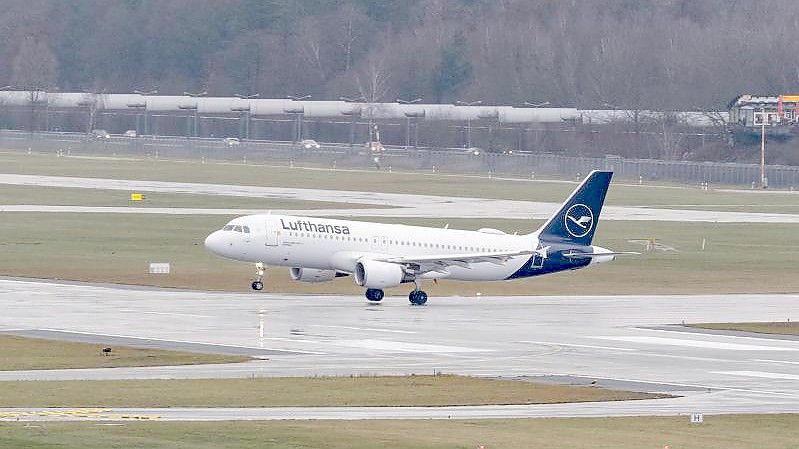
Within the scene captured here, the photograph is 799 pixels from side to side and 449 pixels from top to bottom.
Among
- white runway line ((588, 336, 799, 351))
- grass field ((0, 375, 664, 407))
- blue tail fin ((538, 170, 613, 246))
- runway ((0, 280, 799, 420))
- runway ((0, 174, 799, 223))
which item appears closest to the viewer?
grass field ((0, 375, 664, 407))

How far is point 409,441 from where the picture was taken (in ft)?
127

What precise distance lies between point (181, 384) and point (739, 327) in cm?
2705

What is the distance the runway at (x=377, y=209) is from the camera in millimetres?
128625

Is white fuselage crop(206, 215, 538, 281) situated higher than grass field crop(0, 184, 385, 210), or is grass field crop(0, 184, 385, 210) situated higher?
grass field crop(0, 184, 385, 210)

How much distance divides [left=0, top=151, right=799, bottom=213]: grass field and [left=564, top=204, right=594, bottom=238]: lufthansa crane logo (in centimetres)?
6925

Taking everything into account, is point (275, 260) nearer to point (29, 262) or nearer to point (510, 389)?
point (29, 262)

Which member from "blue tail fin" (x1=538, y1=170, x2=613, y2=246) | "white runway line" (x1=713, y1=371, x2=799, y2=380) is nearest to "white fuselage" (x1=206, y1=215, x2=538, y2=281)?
"blue tail fin" (x1=538, y1=170, x2=613, y2=246)

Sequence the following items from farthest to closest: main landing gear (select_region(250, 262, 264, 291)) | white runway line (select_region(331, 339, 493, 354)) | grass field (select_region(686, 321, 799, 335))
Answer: main landing gear (select_region(250, 262, 264, 291)) → grass field (select_region(686, 321, 799, 335)) → white runway line (select_region(331, 339, 493, 354))

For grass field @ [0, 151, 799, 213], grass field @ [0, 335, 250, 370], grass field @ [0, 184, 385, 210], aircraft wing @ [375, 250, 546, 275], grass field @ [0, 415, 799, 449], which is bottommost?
grass field @ [0, 415, 799, 449]

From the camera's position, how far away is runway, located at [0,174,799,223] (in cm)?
12862

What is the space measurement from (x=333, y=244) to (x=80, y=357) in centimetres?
2176

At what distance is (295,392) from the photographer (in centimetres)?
4706

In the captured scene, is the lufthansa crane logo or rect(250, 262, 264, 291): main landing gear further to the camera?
the lufthansa crane logo

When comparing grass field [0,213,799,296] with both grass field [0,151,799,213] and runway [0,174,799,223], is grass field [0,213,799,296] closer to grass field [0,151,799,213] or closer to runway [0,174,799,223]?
runway [0,174,799,223]
